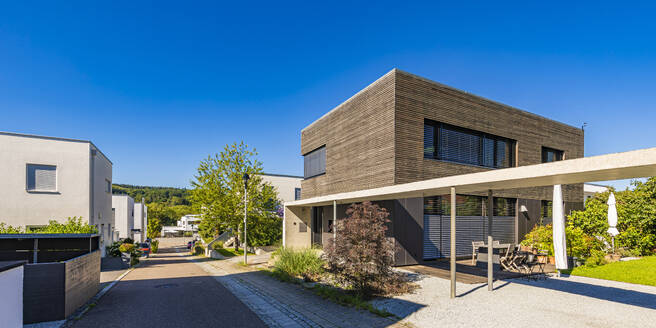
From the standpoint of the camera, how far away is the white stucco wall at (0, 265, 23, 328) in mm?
4918

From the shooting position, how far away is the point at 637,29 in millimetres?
14594

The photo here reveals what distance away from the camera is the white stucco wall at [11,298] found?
4.92 m

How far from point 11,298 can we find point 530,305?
963 cm

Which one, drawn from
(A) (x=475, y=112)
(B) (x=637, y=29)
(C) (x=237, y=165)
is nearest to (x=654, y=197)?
(B) (x=637, y=29)

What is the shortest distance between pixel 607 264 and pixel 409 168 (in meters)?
7.71

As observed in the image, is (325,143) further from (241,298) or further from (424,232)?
(241,298)

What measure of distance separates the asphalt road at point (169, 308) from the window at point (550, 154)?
18414 millimetres

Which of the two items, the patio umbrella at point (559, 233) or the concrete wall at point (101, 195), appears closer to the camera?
the patio umbrella at point (559, 233)

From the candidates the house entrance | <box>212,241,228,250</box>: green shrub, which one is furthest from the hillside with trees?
the house entrance

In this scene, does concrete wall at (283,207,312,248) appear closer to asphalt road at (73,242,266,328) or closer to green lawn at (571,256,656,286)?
asphalt road at (73,242,266,328)

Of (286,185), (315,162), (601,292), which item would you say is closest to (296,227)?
(315,162)

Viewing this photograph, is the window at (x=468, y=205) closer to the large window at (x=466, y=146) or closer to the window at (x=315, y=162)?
the large window at (x=466, y=146)

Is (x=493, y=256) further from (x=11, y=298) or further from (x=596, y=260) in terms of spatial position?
(x=11, y=298)

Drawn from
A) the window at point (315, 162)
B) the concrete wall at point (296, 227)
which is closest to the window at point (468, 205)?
the window at point (315, 162)
